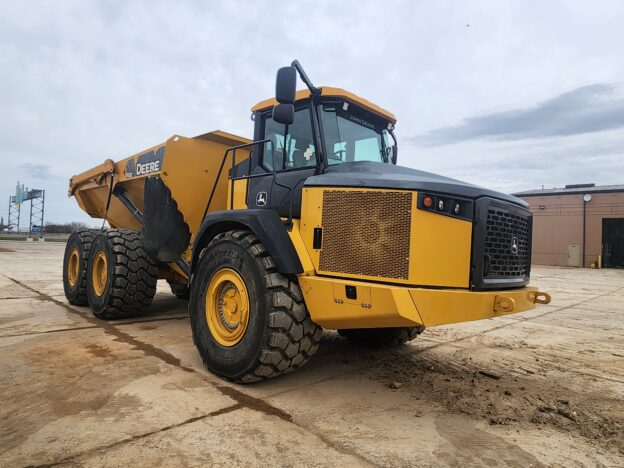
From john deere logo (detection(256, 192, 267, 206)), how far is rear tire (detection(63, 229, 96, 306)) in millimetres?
4207

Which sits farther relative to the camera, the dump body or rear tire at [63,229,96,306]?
rear tire at [63,229,96,306]

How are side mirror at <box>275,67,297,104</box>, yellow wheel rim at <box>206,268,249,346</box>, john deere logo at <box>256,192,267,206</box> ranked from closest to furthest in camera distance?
1. side mirror at <box>275,67,297,104</box>
2. yellow wheel rim at <box>206,268,249,346</box>
3. john deere logo at <box>256,192,267,206</box>

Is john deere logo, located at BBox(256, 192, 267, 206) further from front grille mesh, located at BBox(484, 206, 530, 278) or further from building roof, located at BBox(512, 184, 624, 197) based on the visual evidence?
building roof, located at BBox(512, 184, 624, 197)

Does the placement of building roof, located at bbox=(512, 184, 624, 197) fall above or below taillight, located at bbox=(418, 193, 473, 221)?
above

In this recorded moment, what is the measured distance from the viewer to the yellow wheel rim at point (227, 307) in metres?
3.75

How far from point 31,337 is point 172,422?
3.27 metres

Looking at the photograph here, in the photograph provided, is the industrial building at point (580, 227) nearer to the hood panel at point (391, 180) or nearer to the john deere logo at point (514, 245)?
the john deere logo at point (514, 245)

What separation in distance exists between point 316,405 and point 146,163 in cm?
456

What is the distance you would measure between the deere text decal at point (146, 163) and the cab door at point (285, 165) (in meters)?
2.04

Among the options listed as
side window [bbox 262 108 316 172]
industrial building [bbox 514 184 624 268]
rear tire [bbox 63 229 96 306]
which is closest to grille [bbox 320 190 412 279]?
side window [bbox 262 108 316 172]

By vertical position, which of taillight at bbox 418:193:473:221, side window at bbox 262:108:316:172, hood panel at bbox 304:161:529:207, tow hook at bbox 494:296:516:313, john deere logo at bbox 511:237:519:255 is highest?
side window at bbox 262:108:316:172

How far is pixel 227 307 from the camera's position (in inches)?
157

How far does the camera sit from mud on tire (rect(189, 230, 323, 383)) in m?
3.39

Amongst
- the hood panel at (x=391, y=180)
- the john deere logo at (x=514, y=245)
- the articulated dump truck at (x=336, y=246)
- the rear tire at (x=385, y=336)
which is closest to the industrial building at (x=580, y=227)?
the rear tire at (x=385, y=336)
